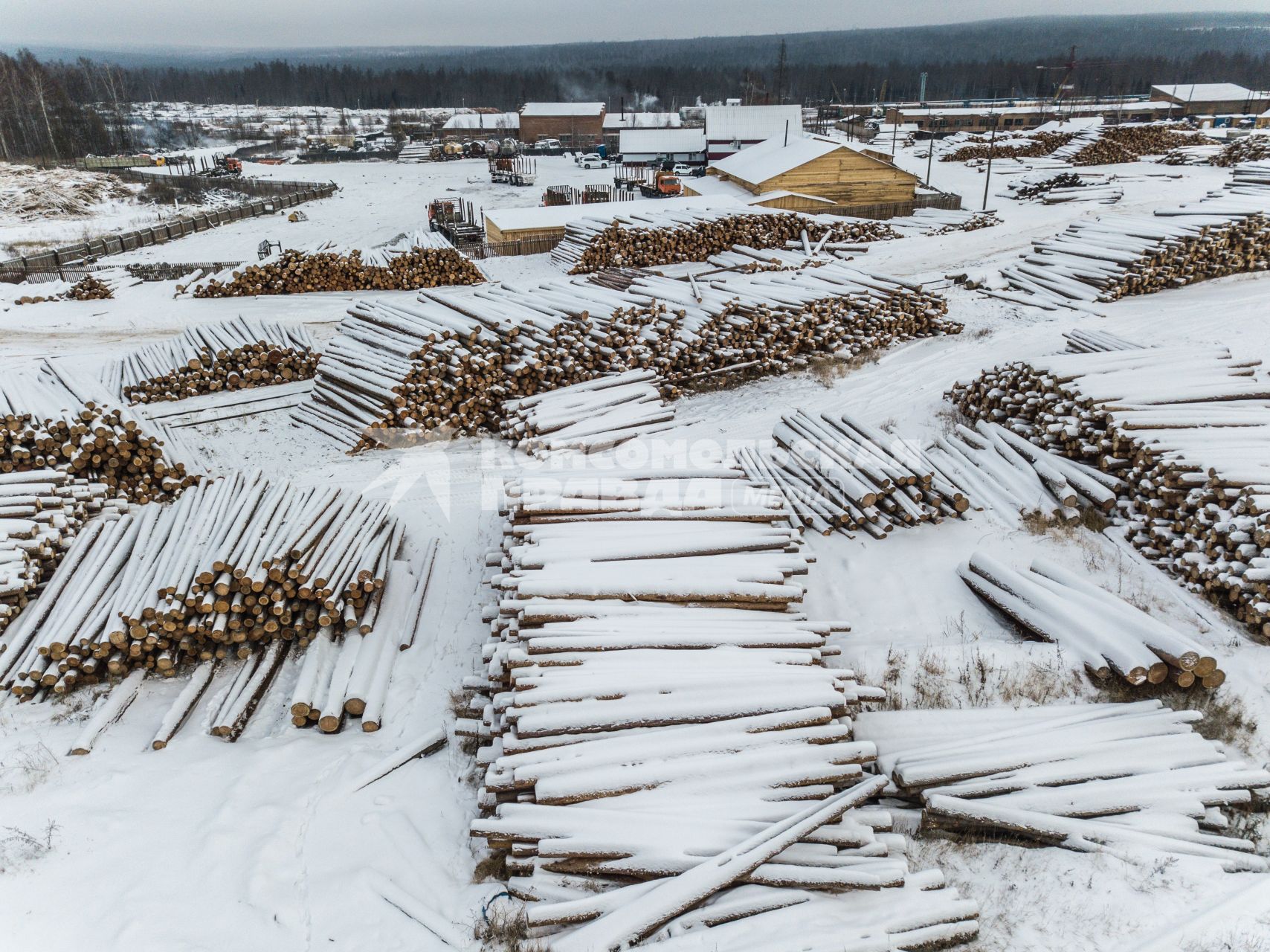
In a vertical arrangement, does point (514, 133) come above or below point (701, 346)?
above

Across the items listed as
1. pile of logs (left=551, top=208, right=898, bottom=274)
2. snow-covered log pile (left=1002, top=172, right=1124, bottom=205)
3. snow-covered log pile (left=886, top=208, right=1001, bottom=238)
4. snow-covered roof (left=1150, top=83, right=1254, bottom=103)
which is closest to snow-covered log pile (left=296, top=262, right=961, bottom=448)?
pile of logs (left=551, top=208, right=898, bottom=274)

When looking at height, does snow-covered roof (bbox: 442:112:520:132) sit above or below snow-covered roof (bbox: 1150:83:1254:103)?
below

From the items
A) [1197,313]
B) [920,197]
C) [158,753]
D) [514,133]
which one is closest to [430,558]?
[158,753]

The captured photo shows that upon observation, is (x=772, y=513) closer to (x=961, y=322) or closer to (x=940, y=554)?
(x=940, y=554)

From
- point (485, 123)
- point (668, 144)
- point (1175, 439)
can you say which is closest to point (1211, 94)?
point (668, 144)

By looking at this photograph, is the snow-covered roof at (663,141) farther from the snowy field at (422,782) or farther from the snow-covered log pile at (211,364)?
the snowy field at (422,782)

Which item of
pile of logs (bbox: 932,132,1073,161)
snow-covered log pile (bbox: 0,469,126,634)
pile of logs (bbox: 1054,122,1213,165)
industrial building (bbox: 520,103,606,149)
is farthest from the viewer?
industrial building (bbox: 520,103,606,149)

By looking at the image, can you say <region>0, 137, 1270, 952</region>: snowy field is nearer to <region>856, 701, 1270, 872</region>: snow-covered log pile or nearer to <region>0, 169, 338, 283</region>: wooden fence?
<region>856, 701, 1270, 872</region>: snow-covered log pile
